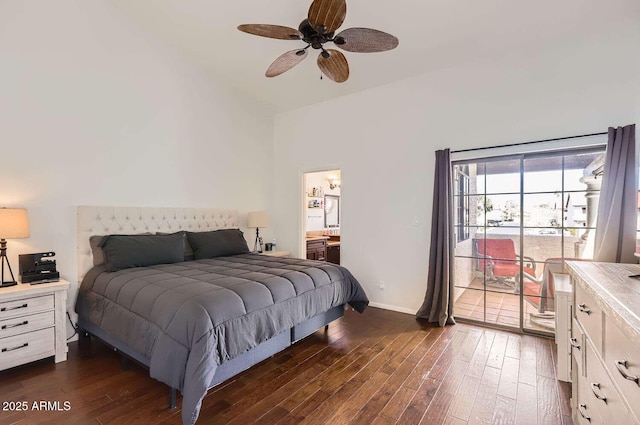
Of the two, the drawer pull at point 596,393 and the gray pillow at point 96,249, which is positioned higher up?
the gray pillow at point 96,249

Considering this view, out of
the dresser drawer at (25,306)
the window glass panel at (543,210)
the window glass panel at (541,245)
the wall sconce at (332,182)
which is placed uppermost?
the wall sconce at (332,182)

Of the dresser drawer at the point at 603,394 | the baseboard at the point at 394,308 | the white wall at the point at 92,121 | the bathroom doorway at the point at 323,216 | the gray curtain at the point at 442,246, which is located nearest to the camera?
the dresser drawer at the point at 603,394

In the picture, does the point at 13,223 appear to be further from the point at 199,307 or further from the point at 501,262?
the point at 501,262

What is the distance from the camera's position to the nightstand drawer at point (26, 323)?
2533 millimetres

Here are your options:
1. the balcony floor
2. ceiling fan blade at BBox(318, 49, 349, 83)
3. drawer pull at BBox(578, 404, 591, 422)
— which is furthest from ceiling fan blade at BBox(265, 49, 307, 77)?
the balcony floor

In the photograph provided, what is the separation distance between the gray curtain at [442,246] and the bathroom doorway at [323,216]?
2.44 metres

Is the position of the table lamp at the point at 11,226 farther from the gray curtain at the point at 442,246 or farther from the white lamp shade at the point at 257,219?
the gray curtain at the point at 442,246

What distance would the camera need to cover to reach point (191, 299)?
2164mm

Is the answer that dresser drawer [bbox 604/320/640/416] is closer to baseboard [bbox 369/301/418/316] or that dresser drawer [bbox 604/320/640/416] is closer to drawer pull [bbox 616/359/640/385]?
drawer pull [bbox 616/359/640/385]

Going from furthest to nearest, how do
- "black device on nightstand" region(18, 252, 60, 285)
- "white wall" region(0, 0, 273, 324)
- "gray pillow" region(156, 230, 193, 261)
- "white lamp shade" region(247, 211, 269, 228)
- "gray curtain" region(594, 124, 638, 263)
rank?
"white lamp shade" region(247, 211, 269, 228)
"gray pillow" region(156, 230, 193, 261)
"white wall" region(0, 0, 273, 324)
"black device on nightstand" region(18, 252, 60, 285)
"gray curtain" region(594, 124, 638, 263)

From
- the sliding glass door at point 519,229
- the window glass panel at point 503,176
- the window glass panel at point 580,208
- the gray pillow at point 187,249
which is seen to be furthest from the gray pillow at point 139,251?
the window glass panel at point 580,208

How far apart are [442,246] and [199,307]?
108 inches

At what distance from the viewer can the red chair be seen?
3500 mm

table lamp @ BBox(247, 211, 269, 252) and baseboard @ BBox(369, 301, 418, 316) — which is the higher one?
table lamp @ BBox(247, 211, 269, 252)
